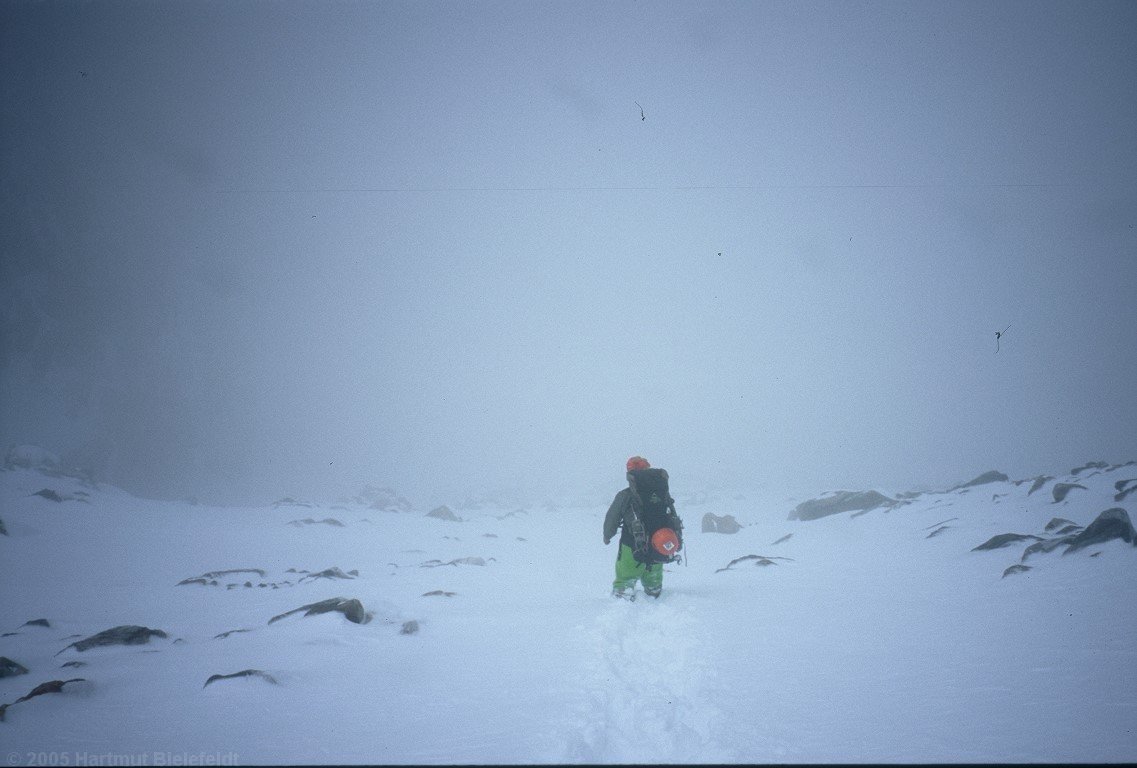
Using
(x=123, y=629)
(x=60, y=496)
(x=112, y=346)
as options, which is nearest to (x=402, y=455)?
(x=112, y=346)

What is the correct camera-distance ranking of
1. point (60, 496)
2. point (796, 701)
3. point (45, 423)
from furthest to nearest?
point (45, 423), point (60, 496), point (796, 701)

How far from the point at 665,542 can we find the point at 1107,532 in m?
6.97

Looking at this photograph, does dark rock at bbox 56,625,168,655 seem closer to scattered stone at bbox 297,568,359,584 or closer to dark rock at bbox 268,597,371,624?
dark rock at bbox 268,597,371,624

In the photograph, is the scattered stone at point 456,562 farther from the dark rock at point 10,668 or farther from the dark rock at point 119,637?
the dark rock at point 10,668

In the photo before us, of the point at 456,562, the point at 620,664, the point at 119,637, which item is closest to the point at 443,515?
the point at 456,562

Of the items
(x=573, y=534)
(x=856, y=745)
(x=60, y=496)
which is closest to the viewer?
(x=856, y=745)

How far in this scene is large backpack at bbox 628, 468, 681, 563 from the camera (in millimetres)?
6878

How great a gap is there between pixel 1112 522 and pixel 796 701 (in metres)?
7.49

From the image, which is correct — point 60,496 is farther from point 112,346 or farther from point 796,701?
point 112,346

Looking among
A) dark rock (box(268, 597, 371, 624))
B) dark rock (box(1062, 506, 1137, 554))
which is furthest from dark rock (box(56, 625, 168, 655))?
dark rock (box(1062, 506, 1137, 554))

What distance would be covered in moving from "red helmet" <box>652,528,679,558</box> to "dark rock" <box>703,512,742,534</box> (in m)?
14.0

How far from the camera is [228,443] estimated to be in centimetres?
5747

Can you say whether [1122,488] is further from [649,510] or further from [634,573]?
[634,573]

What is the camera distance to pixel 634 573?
282 inches
